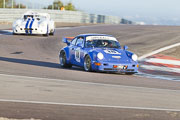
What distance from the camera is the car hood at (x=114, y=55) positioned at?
12406mm

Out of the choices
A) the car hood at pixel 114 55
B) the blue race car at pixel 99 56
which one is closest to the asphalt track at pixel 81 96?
the blue race car at pixel 99 56

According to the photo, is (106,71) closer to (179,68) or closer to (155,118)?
(179,68)

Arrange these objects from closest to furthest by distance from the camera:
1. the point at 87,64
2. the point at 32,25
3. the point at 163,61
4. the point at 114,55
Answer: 1. the point at 114,55
2. the point at 87,64
3. the point at 163,61
4. the point at 32,25

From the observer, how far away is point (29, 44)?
837 inches

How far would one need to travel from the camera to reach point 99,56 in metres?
12.3

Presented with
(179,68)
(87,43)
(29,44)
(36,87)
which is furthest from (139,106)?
(29,44)

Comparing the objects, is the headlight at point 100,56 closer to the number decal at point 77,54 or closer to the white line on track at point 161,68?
the number decal at point 77,54

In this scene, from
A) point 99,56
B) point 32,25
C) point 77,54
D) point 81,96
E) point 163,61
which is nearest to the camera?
point 81,96

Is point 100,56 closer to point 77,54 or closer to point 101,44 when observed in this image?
point 101,44

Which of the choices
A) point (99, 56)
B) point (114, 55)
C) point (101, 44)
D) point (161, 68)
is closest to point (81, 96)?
point (99, 56)

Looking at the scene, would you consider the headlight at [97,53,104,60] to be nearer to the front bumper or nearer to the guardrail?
the front bumper

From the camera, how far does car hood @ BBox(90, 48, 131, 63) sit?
12406mm

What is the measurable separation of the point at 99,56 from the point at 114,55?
17.9 inches

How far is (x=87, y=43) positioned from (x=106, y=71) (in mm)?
1112
